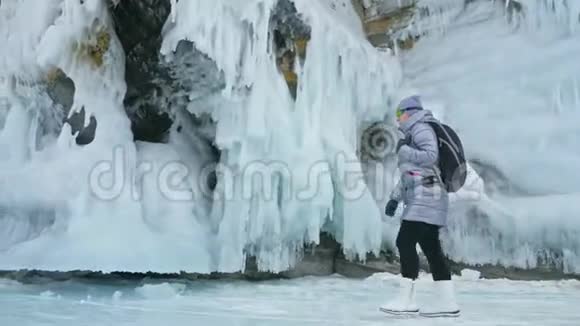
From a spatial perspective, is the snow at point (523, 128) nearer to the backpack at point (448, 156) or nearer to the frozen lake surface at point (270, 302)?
the frozen lake surface at point (270, 302)

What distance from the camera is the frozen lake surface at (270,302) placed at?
270cm

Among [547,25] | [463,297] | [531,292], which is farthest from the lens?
[547,25]

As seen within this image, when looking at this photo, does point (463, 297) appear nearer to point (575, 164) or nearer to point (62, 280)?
point (575, 164)

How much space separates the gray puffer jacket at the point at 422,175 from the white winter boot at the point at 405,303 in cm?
28

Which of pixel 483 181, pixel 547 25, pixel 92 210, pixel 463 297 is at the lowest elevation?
pixel 463 297

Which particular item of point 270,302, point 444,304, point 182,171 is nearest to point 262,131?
point 182,171

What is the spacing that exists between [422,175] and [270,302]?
93cm

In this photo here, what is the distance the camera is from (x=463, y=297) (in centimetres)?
319

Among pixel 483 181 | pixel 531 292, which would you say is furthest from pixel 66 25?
pixel 531 292

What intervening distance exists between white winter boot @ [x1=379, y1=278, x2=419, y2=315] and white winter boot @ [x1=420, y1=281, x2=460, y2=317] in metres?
0.05

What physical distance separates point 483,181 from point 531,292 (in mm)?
657

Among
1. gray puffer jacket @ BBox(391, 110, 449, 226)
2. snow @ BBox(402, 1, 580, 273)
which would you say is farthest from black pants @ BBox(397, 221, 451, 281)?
snow @ BBox(402, 1, 580, 273)

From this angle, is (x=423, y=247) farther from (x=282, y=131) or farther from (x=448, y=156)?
(x=282, y=131)

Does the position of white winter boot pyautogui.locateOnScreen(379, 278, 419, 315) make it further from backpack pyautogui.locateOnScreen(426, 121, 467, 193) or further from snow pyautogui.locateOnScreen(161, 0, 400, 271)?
snow pyautogui.locateOnScreen(161, 0, 400, 271)
